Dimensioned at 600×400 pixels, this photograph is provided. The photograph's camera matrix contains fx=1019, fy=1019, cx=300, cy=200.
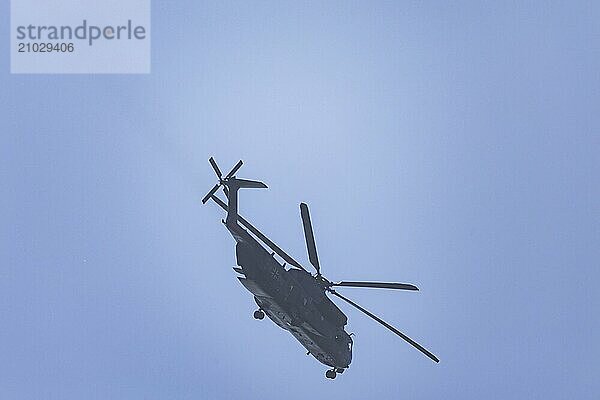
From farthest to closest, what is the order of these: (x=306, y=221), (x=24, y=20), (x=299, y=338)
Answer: (x=24, y=20) < (x=299, y=338) < (x=306, y=221)

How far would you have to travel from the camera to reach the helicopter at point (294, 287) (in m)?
12.3

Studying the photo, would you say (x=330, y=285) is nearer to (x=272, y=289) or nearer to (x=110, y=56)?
(x=272, y=289)

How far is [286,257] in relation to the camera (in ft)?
40.8

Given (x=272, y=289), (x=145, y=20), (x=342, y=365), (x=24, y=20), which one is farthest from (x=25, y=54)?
(x=342, y=365)

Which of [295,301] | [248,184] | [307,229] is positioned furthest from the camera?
[295,301]

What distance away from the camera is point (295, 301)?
12.8 meters

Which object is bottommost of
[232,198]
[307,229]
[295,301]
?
[295,301]

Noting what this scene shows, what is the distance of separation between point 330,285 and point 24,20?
19.0 ft

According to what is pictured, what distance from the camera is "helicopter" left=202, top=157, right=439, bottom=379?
12.3 m

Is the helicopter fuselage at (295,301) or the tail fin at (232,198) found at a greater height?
the tail fin at (232,198)

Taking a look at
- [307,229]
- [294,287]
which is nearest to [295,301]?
[294,287]

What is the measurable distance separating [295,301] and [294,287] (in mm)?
175

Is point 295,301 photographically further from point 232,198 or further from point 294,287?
point 232,198

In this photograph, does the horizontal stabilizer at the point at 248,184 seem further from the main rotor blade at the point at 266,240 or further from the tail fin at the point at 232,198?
the main rotor blade at the point at 266,240
